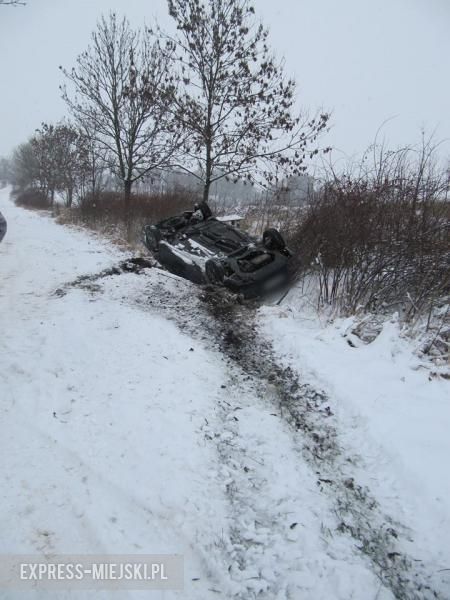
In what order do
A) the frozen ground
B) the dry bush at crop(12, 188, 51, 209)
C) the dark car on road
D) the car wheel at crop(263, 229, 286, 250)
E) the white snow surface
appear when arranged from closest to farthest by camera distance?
the frozen ground → the white snow surface → the dark car on road → the car wheel at crop(263, 229, 286, 250) → the dry bush at crop(12, 188, 51, 209)

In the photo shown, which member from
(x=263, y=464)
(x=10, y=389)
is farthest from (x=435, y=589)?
(x=10, y=389)

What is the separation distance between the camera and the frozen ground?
175 cm

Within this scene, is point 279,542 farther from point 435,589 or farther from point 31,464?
point 31,464

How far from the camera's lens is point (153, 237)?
734 cm

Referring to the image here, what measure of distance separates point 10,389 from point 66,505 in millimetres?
1341

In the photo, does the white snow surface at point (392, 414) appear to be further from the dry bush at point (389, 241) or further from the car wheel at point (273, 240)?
the car wheel at point (273, 240)

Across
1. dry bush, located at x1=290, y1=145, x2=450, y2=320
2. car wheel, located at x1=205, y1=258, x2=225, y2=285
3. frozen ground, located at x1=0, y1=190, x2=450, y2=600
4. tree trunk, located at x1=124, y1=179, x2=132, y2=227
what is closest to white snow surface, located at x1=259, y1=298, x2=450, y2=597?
frozen ground, located at x1=0, y1=190, x2=450, y2=600

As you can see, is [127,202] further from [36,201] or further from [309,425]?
[36,201]

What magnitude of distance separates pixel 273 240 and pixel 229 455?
13.1 ft

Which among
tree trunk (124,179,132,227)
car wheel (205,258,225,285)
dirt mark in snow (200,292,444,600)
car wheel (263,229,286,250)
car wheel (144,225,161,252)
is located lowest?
dirt mark in snow (200,292,444,600)

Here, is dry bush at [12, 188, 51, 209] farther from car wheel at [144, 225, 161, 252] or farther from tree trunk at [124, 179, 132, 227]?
car wheel at [144, 225, 161, 252]

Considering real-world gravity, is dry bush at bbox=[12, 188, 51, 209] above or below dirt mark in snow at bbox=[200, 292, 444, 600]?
above

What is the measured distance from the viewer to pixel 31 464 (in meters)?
2.12

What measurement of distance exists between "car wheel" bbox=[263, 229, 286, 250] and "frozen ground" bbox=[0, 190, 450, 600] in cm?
194
